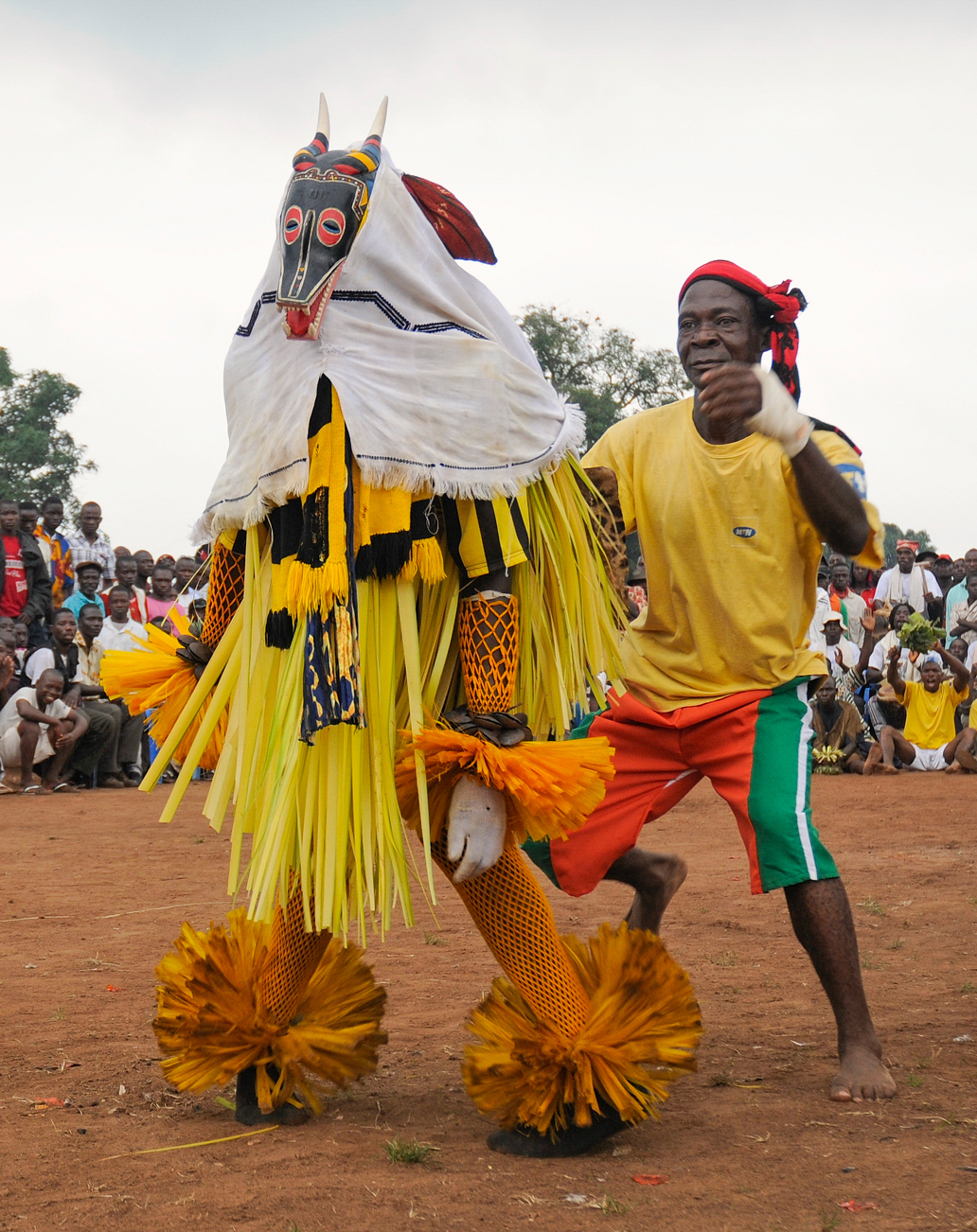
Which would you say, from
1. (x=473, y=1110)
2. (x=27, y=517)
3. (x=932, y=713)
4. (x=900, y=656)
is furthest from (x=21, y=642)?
(x=473, y=1110)

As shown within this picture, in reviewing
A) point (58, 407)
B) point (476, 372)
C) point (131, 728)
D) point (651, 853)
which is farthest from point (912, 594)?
point (58, 407)

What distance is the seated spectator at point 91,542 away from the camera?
508 inches

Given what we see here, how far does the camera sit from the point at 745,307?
362 cm

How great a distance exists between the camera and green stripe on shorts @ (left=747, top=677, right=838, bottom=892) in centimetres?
336

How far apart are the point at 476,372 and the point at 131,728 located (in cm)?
969

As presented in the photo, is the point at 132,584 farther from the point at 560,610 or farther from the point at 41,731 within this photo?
the point at 560,610

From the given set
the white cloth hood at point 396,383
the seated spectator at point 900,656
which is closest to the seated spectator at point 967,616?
the seated spectator at point 900,656

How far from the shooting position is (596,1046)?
2.97 m

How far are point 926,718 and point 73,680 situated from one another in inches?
312

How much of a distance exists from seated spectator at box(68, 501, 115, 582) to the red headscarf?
33.3 ft

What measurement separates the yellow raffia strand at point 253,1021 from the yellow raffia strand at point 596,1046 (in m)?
0.38

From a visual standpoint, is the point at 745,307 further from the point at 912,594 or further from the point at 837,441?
the point at 912,594

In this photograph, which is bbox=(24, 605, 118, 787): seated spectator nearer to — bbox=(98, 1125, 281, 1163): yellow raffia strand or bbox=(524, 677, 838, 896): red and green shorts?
bbox=(524, 677, 838, 896): red and green shorts

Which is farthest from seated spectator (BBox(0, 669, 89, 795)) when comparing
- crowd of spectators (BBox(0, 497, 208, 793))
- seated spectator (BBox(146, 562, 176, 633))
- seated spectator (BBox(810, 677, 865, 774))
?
seated spectator (BBox(810, 677, 865, 774))
